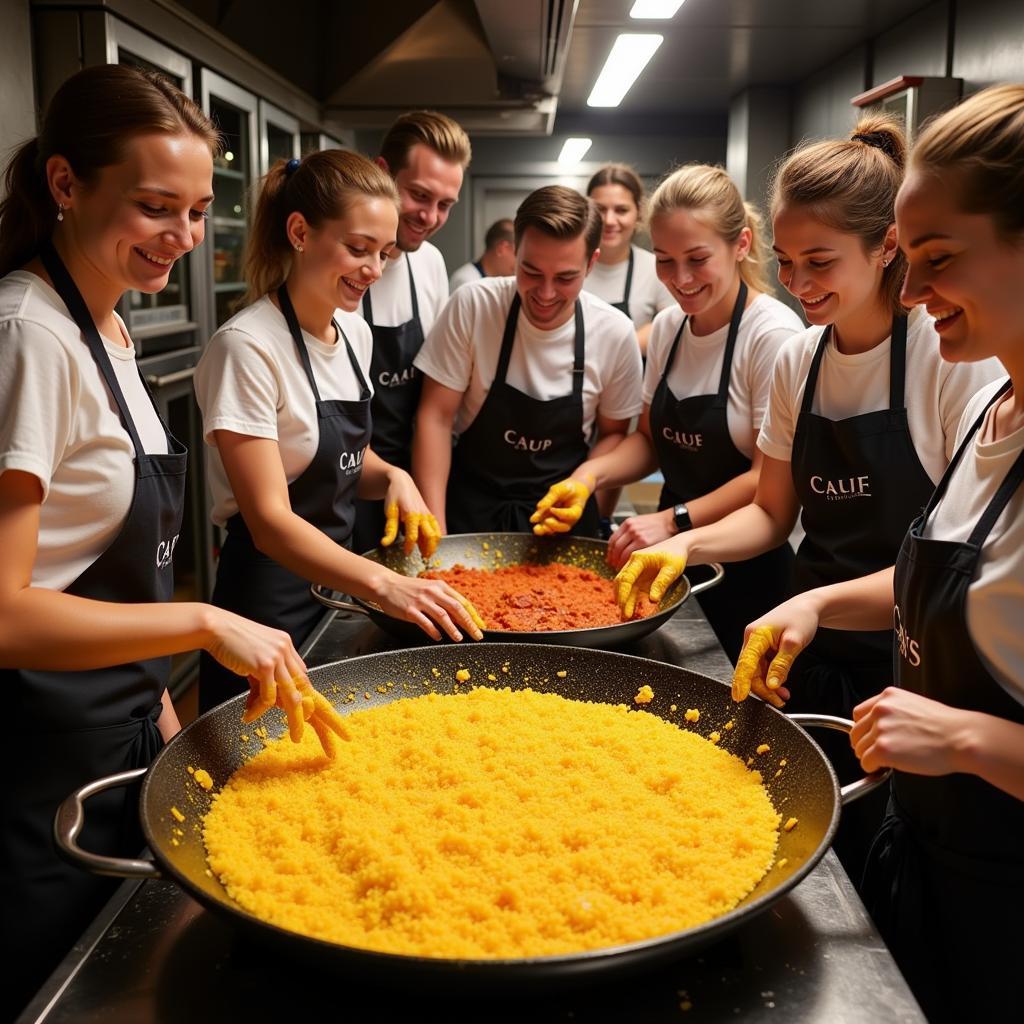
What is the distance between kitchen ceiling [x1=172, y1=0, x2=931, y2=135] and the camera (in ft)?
11.4

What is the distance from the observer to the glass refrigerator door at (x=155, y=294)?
8.72 ft

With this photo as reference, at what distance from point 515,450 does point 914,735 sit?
1.83 m

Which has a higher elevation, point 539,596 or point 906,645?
point 906,645

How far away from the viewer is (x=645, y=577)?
6.24 ft

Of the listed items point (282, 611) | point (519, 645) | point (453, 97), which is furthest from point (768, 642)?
point (453, 97)

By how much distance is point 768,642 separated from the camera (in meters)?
1.37

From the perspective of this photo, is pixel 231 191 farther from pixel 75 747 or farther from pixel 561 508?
pixel 75 747

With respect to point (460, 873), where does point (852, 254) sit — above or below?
above

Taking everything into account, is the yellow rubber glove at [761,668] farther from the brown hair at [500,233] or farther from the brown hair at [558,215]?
the brown hair at [500,233]

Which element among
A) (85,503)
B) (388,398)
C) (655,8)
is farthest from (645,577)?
(655,8)

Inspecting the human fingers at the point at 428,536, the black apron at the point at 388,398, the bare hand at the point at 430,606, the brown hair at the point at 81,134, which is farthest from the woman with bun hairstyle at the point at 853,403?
the black apron at the point at 388,398

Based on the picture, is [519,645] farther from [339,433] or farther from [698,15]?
[698,15]

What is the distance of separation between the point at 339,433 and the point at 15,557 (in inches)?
39.1

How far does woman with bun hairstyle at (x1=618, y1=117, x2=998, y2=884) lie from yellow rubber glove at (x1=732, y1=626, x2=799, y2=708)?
0.46 m
